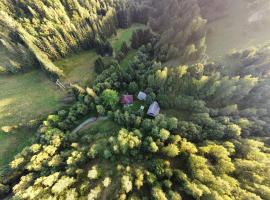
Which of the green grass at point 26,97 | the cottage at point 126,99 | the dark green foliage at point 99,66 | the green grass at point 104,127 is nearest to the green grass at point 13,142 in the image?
the green grass at point 26,97

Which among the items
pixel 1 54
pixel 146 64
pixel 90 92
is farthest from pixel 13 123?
pixel 146 64

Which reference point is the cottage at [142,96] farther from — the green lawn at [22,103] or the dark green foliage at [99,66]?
the green lawn at [22,103]

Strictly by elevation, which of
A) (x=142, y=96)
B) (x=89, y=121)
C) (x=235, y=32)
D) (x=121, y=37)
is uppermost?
(x=121, y=37)

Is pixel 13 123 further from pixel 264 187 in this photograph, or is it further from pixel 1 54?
pixel 264 187

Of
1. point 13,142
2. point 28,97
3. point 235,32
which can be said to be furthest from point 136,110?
point 235,32

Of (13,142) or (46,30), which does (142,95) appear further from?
(46,30)

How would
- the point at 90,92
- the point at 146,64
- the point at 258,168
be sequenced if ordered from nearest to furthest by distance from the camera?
1. the point at 258,168
2. the point at 90,92
3. the point at 146,64
